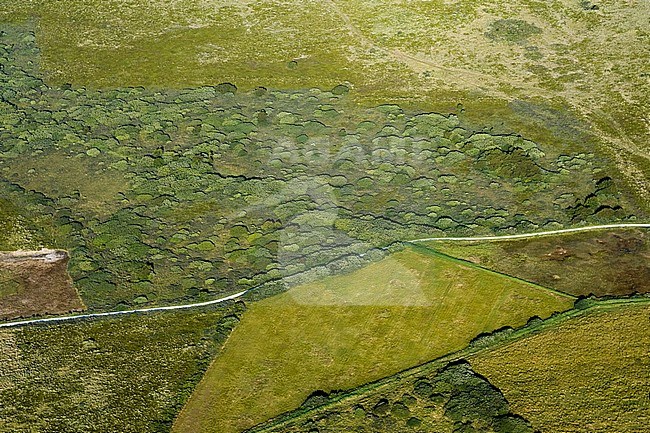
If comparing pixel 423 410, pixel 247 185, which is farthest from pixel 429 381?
pixel 247 185

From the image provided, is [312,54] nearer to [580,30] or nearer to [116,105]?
[116,105]

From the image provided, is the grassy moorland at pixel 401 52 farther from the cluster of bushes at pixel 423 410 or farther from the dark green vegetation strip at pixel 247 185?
the cluster of bushes at pixel 423 410

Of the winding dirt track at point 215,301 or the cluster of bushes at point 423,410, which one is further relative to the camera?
the winding dirt track at point 215,301

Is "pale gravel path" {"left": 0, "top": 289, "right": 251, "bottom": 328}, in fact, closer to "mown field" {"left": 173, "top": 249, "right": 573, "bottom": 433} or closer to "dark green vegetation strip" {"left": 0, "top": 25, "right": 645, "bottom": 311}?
"dark green vegetation strip" {"left": 0, "top": 25, "right": 645, "bottom": 311}

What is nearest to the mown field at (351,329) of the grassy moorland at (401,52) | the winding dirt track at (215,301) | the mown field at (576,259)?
the mown field at (576,259)

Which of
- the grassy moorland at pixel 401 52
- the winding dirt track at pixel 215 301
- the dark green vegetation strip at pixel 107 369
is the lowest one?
the dark green vegetation strip at pixel 107 369

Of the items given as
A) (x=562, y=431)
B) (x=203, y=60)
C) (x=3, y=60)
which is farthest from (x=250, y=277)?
(x=3, y=60)

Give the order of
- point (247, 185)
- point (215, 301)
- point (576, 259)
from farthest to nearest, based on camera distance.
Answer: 1. point (247, 185)
2. point (576, 259)
3. point (215, 301)

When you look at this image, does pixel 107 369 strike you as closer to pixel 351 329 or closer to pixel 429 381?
pixel 351 329
